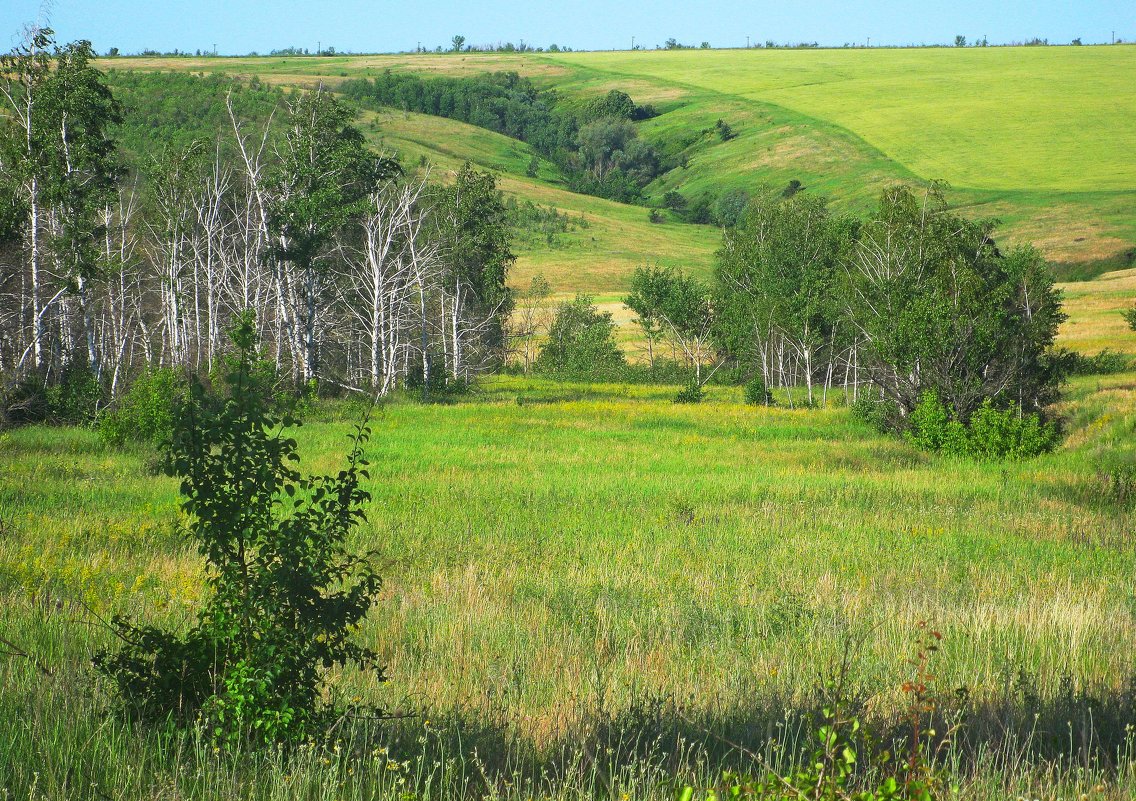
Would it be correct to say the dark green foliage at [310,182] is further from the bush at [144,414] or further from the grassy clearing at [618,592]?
the grassy clearing at [618,592]

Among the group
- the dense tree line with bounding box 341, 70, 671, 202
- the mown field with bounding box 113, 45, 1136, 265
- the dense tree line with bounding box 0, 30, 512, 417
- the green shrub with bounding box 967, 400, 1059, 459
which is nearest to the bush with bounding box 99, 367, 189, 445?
the dense tree line with bounding box 0, 30, 512, 417

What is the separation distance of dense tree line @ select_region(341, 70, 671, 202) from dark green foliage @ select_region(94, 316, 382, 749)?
522 ft

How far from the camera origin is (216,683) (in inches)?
205

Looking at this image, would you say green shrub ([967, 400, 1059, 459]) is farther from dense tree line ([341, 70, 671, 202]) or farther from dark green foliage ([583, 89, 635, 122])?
dark green foliage ([583, 89, 635, 122])

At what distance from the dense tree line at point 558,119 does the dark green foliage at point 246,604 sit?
159007 mm

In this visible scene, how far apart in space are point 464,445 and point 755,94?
172183mm

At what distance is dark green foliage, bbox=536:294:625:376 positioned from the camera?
66.7 m

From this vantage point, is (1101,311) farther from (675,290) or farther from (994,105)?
(994,105)

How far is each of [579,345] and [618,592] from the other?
5970cm

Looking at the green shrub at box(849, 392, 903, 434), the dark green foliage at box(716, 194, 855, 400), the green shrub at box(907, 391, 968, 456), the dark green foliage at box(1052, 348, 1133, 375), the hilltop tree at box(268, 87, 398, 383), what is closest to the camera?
the green shrub at box(907, 391, 968, 456)

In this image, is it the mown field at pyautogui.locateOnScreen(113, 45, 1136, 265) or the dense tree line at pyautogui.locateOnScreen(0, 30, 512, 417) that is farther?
the mown field at pyautogui.locateOnScreen(113, 45, 1136, 265)

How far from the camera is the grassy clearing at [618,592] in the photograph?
211 inches

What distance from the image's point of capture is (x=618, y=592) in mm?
9383

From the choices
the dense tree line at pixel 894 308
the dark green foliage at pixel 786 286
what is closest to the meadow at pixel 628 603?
the dense tree line at pixel 894 308
